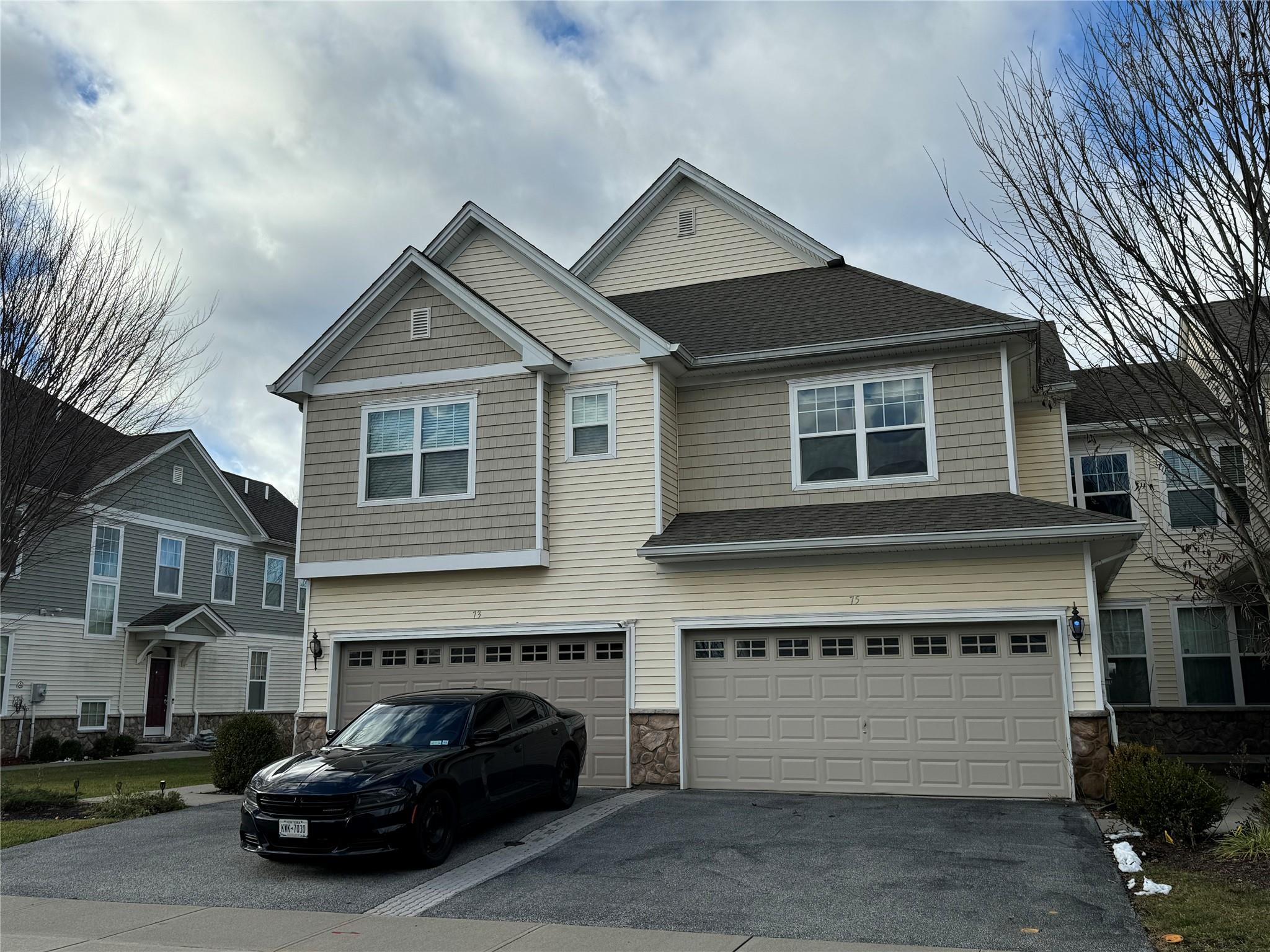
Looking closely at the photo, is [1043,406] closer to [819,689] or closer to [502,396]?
[819,689]

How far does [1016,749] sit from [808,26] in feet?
29.3

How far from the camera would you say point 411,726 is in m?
10.5

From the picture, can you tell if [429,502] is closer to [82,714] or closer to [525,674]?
[525,674]

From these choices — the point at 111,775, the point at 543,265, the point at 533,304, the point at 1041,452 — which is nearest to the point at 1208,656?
the point at 1041,452

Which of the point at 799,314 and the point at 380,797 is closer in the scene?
the point at 380,797

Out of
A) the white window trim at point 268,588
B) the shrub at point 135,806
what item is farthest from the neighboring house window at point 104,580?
the shrub at point 135,806

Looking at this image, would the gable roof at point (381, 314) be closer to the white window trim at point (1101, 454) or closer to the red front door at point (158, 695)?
the white window trim at point (1101, 454)

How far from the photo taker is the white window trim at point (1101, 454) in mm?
18203

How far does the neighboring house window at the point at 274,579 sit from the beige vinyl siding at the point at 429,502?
16539mm

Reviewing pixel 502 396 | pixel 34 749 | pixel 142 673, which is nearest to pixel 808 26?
pixel 502 396

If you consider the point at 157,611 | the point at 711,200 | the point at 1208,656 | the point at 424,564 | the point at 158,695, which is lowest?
the point at 158,695

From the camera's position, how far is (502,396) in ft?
49.8

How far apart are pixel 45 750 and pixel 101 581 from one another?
446 cm

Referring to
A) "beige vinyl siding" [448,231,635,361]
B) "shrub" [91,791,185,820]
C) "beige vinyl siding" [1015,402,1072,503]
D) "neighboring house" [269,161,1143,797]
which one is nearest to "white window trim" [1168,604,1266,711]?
"neighboring house" [269,161,1143,797]
